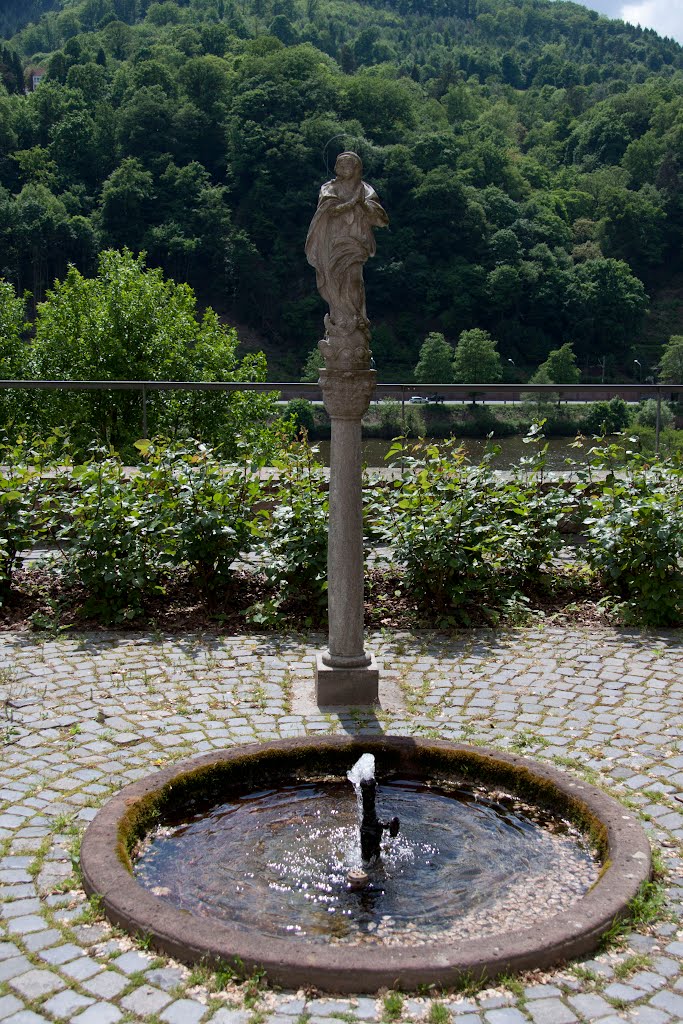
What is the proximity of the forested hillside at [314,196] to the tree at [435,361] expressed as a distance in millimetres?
4230

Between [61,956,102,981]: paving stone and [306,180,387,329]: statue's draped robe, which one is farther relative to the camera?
[306,180,387,329]: statue's draped robe

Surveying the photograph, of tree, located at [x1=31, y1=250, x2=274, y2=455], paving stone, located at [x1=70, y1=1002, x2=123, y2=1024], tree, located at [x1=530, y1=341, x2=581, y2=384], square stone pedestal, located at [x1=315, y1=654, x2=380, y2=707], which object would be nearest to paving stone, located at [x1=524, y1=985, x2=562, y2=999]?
paving stone, located at [x1=70, y1=1002, x2=123, y2=1024]

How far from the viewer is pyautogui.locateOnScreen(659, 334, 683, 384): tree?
9694 centimetres

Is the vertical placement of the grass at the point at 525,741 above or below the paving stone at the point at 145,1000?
below

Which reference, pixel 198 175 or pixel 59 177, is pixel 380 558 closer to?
pixel 198 175

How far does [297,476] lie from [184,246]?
92601mm

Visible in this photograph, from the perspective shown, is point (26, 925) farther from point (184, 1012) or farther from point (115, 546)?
point (115, 546)

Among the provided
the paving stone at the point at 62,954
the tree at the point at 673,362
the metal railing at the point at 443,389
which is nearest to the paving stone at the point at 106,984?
the paving stone at the point at 62,954

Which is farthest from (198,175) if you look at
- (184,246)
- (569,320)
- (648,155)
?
(648,155)

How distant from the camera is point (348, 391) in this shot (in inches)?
235

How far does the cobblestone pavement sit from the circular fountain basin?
0.32 feet

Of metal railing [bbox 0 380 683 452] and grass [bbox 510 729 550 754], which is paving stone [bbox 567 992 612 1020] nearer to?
grass [bbox 510 729 550 754]

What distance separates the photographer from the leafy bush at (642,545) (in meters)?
7.73

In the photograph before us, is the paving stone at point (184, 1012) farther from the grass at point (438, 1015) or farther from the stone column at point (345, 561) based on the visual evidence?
the stone column at point (345, 561)
